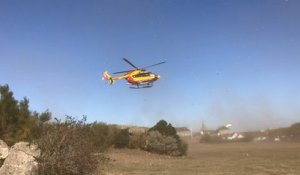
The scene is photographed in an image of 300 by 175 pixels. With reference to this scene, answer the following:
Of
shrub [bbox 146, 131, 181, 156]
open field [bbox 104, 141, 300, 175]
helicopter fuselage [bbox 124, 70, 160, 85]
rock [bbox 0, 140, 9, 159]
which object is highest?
helicopter fuselage [bbox 124, 70, 160, 85]

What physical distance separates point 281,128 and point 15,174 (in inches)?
3662

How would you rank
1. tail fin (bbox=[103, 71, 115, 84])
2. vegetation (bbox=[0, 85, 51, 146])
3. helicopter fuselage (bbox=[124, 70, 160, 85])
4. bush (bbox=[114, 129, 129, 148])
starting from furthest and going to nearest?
tail fin (bbox=[103, 71, 115, 84]) < helicopter fuselage (bbox=[124, 70, 160, 85]) < bush (bbox=[114, 129, 129, 148]) < vegetation (bbox=[0, 85, 51, 146])

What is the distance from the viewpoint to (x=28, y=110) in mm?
23797

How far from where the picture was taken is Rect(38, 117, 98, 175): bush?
54.6ft

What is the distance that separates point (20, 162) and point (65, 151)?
1.90 meters

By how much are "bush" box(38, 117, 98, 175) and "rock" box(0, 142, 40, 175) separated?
1.02 feet

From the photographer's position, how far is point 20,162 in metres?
16.5

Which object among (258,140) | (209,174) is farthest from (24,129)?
(258,140)

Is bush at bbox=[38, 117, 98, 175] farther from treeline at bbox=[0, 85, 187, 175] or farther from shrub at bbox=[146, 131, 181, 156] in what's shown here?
shrub at bbox=[146, 131, 181, 156]

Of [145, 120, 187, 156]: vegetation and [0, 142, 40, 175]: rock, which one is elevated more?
[145, 120, 187, 156]: vegetation

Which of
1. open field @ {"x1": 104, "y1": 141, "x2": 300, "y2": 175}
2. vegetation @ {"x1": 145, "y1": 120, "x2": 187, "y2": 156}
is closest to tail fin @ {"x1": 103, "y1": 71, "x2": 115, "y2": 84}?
vegetation @ {"x1": 145, "y1": 120, "x2": 187, "y2": 156}

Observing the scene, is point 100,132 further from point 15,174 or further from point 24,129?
point 15,174

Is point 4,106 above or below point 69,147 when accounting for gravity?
above

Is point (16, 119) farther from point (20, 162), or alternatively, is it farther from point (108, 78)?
point (108, 78)
